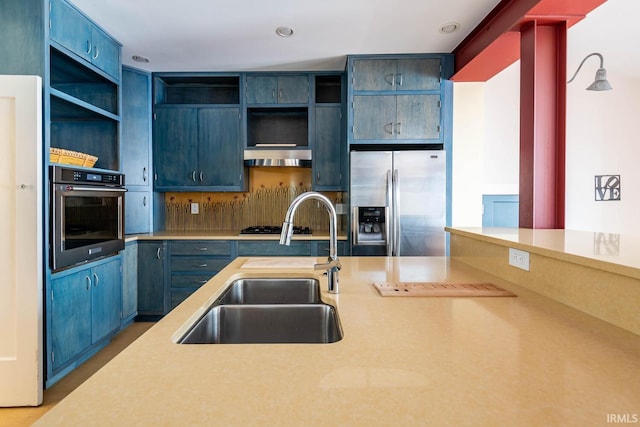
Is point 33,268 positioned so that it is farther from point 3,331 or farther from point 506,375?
point 506,375

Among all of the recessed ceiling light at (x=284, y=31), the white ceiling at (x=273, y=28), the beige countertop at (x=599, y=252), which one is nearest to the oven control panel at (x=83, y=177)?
the white ceiling at (x=273, y=28)

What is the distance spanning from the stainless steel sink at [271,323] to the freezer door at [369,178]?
76.9 inches

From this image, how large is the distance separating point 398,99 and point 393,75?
0.23 metres

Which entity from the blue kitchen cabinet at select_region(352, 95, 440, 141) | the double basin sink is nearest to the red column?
the blue kitchen cabinet at select_region(352, 95, 440, 141)

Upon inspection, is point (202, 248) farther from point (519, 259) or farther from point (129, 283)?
point (519, 259)

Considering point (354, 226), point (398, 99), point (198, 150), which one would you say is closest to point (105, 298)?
point (198, 150)

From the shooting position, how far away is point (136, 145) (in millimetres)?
3387

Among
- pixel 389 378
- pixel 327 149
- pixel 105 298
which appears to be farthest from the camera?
pixel 327 149

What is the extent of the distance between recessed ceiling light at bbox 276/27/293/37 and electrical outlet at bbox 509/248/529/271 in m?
2.27

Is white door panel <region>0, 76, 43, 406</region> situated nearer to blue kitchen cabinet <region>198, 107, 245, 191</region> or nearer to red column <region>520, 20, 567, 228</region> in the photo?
blue kitchen cabinet <region>198, 107, 245, 191</region>

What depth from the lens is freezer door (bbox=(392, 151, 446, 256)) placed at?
3023mm

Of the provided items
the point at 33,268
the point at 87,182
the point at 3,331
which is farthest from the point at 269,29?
the point at 3,331

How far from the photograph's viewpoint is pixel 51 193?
2045mm

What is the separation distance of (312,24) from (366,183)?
1.33 metres
